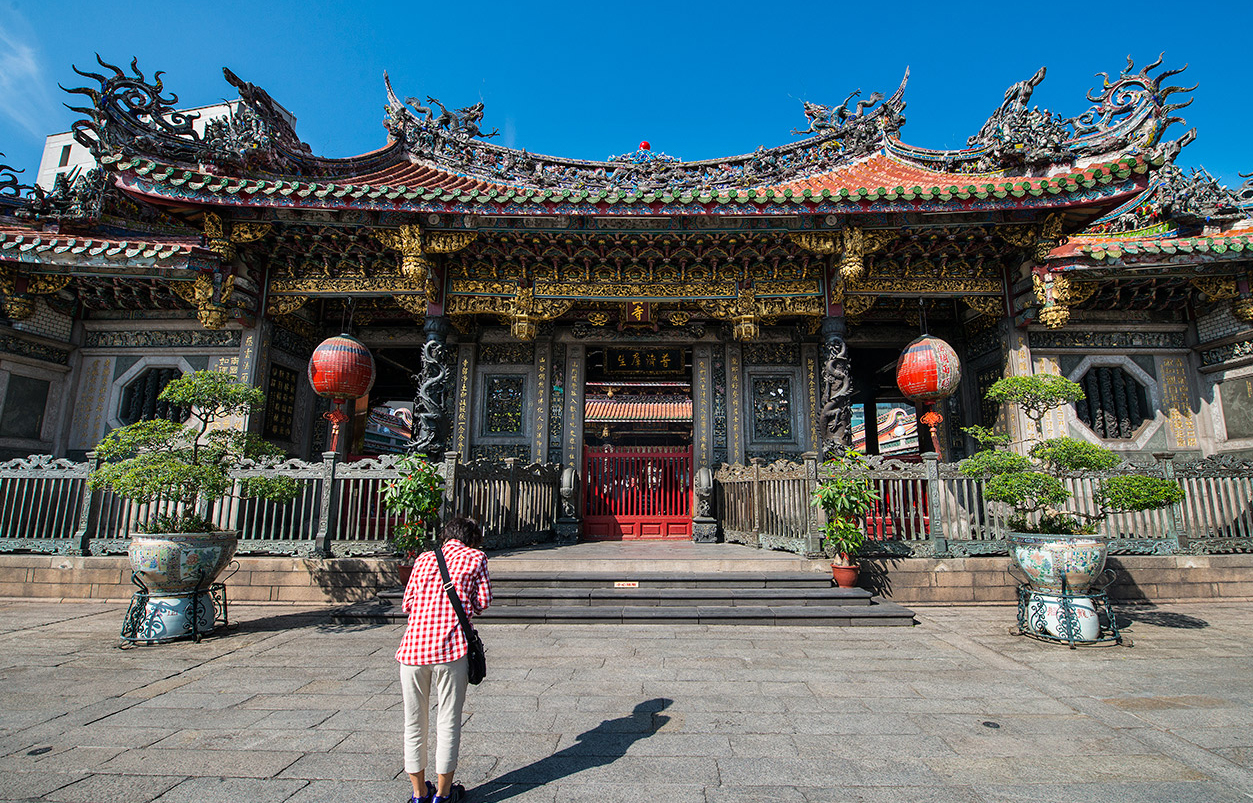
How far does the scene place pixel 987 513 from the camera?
705cm

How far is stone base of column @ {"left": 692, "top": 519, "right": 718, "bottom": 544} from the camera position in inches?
384

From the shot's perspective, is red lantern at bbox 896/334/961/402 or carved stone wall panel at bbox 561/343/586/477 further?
carved stone wall panel at bbox 561/343/586/477

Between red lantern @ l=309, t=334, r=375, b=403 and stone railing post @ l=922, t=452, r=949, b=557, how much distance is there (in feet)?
24.9

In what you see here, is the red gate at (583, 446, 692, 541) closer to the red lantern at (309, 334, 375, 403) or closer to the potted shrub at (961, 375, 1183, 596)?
the red lantern at (309, 334, 375, 403)

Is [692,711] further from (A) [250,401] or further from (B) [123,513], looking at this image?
(B) [123,513]

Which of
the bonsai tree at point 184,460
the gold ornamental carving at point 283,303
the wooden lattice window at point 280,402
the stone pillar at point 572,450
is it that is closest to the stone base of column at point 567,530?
the stone pillar at point 572,450

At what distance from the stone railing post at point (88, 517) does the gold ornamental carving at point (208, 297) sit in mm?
2404

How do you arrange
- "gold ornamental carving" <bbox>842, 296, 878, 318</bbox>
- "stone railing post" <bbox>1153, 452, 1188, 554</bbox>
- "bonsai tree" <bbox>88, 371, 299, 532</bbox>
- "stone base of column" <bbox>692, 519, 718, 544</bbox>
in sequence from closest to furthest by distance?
"bonsai tree" <bbox>88, 371, 299, 532</bbox>, "stone railing post" <bbox>1153, 452, 1188, 554</bbox>, "gold ornamental carving" <bbox>842, 296, 878, 318</bbox>, "stone base of column" <bbox>692, 519, 718, 544</bbox>

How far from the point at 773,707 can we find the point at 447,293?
7646 millimetres

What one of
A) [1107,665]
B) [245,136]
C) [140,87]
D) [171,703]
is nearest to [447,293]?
[245,136]

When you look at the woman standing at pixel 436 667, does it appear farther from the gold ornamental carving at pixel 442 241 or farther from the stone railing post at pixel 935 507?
the gold ornamental carving at pixel 442 241

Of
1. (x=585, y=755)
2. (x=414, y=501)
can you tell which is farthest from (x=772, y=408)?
(x=585, y=755)

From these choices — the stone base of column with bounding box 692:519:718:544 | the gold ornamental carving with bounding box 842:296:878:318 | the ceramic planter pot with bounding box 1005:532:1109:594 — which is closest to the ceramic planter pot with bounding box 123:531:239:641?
the stone base of column with bounding box 692:519:718:544

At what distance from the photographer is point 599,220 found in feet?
27.5
